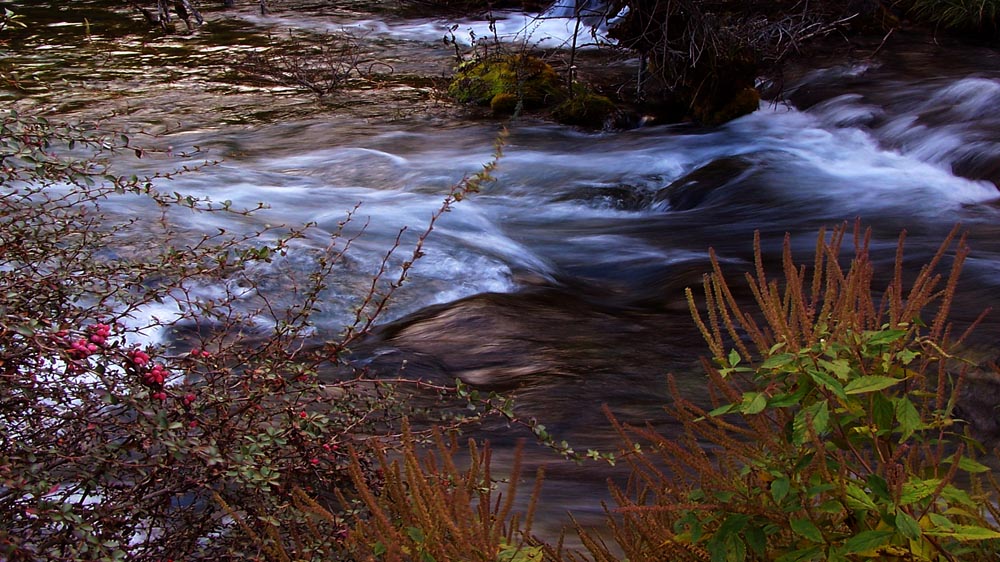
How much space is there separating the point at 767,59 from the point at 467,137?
133 inches

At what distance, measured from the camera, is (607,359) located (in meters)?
4.99

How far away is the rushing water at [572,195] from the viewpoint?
198 inches

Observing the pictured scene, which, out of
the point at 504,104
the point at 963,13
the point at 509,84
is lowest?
the point at 504,104

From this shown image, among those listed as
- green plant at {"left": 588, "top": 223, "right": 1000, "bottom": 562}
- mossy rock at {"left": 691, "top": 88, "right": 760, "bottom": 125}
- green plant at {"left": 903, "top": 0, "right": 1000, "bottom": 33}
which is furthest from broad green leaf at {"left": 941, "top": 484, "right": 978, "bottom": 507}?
green plant at {"left": 903, "top": 0, "right": 1000, "bottom": 33}

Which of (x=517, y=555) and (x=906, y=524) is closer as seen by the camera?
(x=906, y=524)

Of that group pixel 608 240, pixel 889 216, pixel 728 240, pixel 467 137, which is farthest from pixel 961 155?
pixel 467 137

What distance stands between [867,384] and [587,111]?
8.59m

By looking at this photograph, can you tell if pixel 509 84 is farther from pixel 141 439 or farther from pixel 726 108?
pixel 141 439

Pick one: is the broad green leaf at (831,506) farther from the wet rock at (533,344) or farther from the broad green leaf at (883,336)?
the wet rock at (533,344)

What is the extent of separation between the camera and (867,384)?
5.21ft

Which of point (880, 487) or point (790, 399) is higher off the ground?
point (790, 399)

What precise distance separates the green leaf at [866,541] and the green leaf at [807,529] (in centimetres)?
5

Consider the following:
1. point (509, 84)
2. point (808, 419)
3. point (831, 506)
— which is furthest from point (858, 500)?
point (509, 84)

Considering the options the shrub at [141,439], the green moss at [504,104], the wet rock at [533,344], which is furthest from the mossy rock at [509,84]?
the shrub at [141,439]
